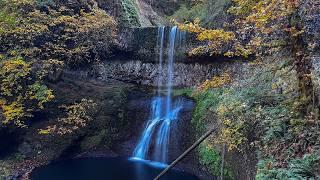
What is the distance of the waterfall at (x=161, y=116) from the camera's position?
1528 cm

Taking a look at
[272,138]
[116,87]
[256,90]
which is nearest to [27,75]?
[116,87]

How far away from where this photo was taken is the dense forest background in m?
8.20

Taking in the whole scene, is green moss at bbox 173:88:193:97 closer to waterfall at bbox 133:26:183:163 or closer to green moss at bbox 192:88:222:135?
waterfall at bbox 133:26:183:163

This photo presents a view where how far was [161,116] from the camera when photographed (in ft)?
53.0

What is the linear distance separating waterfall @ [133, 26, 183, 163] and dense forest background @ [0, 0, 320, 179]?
28.0 inches

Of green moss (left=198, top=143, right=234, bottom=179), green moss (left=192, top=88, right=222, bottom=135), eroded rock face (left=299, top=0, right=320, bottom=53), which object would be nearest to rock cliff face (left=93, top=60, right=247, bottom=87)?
green moss (left=192, top=88, right=222, bottom=135)

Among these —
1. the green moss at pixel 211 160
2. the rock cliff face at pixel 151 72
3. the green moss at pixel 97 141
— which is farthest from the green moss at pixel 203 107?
the green moss at pixel 97 141

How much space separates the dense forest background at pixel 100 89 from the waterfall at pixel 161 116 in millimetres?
711

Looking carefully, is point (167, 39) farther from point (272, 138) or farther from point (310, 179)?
point (310, 179)

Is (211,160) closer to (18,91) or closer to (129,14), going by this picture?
(18,91)

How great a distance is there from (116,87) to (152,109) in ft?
6.85

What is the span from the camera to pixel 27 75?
14586 millimetres

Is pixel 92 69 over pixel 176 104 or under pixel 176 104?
over

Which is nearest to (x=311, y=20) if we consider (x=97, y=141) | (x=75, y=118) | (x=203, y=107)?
(x=203, y=107)
